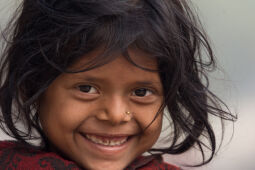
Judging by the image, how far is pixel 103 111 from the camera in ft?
4.94

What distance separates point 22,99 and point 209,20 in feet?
4.05

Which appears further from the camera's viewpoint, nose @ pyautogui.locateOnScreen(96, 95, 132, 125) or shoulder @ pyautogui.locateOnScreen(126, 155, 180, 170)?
shoulder @ pyautogui.locateOnScreen(126, 155, 180, 170)

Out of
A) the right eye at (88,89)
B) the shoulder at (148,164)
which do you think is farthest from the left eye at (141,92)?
the shoulder at (148,164)

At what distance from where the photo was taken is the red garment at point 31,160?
61.1 inches

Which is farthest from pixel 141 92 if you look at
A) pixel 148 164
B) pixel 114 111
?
pixel 148 164

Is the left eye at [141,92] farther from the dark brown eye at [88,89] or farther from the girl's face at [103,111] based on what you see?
the dark brown eye at [88,89]

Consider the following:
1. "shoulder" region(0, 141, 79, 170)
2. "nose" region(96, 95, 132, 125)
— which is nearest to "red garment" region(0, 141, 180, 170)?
"shoulder" region(0, 141, 79, 170)

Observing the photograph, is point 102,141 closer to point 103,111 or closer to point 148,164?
point 103,111

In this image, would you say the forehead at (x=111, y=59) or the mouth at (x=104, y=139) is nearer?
the forehead at (x=111, y=59)

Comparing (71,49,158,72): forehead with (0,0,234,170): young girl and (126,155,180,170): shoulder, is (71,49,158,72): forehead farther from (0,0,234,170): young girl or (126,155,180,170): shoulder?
(126,155,180,170): shoulder

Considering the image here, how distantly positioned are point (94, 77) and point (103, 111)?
3.6 inches

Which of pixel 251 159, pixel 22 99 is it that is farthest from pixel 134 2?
pixel 251 159

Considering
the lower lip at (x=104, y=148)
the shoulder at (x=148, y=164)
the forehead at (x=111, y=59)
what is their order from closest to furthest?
the forehead at (x=111, y=59)
the lower lip at (x=104, y=148)
the shoulder at (x=148, y=164)

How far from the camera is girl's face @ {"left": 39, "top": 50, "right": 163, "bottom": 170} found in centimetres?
149
